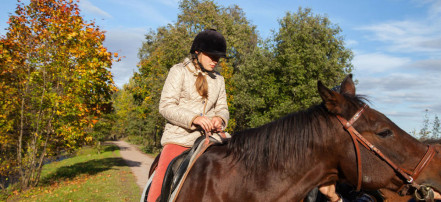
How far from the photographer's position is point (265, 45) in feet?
74.3

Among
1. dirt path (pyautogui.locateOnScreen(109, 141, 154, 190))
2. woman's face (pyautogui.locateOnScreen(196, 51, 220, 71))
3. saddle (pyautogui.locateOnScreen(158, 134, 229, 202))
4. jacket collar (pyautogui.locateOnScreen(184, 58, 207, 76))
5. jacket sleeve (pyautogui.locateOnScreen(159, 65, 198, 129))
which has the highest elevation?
woman's face (pyautogui.locateOnScreen(196, 51, 220, 71))

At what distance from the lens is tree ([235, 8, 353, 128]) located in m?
19.7

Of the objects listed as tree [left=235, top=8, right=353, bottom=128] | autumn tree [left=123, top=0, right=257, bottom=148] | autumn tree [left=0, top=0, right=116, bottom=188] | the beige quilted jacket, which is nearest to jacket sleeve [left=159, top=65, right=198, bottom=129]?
the beige quilted jacket

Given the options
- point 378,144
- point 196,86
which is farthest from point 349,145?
point 196,86

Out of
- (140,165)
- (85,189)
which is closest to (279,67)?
(140,165)

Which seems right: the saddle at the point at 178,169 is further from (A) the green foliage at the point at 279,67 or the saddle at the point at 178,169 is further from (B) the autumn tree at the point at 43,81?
(A) the green foliage at the point at 279,67

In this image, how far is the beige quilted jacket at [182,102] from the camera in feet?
9.60

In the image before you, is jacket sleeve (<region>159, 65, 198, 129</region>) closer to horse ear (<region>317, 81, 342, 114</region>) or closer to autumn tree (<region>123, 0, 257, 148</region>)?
horse ear (<region>317, 81, 342, 114</region>)

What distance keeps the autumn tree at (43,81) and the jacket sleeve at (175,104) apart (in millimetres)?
10976

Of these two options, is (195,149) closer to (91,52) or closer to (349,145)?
(349,145)

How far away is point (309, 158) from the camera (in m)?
2.27

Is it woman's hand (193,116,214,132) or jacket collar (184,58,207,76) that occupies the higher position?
jacket collar (184,58,207,76)

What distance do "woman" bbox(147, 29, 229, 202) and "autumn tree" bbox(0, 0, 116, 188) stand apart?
433 inches

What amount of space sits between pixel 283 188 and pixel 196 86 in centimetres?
140
